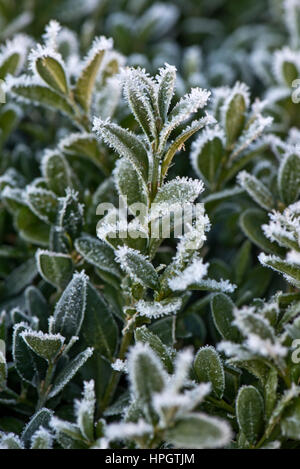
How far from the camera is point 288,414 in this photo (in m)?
0.99

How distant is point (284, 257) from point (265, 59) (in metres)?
0.84

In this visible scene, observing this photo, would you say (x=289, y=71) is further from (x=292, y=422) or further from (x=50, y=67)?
(x=292, y=422)

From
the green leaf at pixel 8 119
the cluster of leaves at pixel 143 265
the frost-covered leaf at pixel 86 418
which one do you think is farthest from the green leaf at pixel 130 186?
the green leaf at pixel 8 119

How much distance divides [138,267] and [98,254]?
190 mm

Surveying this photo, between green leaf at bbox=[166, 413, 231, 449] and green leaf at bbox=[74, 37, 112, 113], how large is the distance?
2.83 feet

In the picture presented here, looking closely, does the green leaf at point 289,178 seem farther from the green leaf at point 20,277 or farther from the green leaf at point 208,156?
the green leaf at point 20,277

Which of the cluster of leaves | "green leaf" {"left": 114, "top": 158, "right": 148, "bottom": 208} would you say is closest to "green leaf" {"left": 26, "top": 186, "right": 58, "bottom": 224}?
the cluster of leaves

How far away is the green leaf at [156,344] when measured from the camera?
1114 millimetres

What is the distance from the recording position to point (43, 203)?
54.4 inches

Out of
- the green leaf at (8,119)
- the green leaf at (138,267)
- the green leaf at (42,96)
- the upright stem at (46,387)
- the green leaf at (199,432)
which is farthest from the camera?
the green leaf at (8,119)

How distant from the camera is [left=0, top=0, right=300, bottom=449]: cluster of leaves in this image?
101 centimetres

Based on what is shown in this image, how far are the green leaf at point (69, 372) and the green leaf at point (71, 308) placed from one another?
0.25 feet

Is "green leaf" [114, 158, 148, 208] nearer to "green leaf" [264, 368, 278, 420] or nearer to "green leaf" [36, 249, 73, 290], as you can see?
"green leaf" [36, 249, 73, 290]
